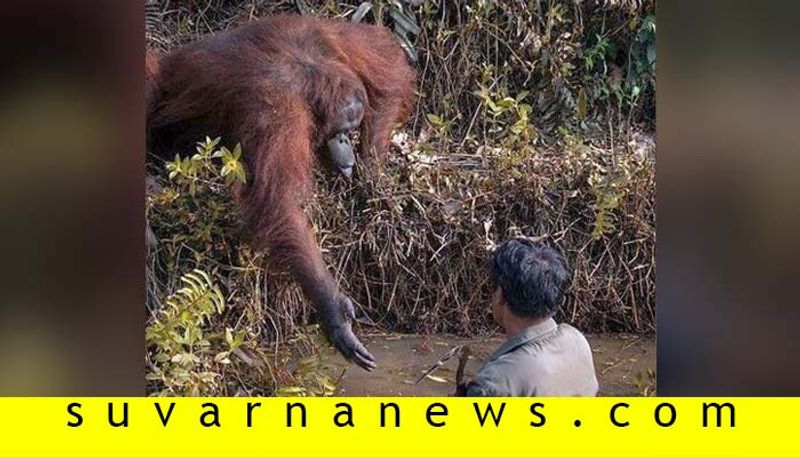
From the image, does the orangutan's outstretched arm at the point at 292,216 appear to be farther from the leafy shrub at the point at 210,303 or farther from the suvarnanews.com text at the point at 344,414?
the suvarnanews.com text at the point at 344,414

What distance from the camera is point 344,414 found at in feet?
8.22

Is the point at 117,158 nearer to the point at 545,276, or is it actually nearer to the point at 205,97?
the point at 205,97

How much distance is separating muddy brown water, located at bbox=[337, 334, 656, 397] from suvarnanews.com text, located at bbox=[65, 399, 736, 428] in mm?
49

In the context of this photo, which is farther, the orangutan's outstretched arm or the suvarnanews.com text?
the orangutan's outstretched arm

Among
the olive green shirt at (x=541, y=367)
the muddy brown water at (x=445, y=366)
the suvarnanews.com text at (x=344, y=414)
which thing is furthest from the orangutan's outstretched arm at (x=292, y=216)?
the olive green shirt at (x=541, y=367)

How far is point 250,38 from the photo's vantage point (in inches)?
104

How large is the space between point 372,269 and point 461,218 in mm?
288

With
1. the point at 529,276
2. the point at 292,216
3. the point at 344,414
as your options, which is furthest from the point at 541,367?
the point at 292,216

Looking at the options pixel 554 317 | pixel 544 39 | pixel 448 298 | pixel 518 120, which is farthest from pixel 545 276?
pixel 544 39

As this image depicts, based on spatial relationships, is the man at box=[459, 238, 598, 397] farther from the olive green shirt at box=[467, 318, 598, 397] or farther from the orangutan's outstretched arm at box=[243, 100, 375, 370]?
the orangutan's outstretched arm at box=[243, 100, 375, 370]

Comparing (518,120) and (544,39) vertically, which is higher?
(544,39)

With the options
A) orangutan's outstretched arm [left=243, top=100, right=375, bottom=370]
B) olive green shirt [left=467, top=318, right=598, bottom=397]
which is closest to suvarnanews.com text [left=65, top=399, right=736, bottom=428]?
olive green shirt [left=467, top=318, right=598, bottom=397]

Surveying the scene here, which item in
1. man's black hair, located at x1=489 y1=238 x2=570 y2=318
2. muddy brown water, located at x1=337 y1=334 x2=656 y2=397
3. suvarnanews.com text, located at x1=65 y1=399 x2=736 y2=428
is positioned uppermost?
man's black hair, located at x1=489 y1=238 x2=570 y2=318

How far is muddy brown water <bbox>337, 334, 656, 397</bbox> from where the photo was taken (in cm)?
252
